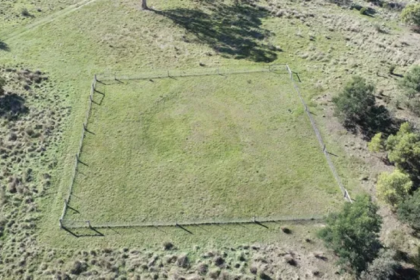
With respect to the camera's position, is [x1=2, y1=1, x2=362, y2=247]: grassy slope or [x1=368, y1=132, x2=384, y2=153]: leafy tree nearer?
[x1=368, y1=132, x2=384, y2=153]: leafy tree

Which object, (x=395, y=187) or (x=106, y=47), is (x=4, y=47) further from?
(x=395, y=187)

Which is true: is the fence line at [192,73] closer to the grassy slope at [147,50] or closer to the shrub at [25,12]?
the grassy slope at [147,50]

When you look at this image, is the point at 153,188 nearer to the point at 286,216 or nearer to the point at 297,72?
the point at 286,216

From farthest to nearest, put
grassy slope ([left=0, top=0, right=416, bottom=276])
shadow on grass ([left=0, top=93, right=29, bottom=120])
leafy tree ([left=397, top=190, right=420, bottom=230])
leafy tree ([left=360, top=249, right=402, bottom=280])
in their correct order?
grassy slope ([left=0, top=0, right=416, bottom=276]) → shadow on grass ([left=0, top=93, right=29, bottom=120]) → leafy tree ([left=397, top=190, right=420, bottom=230]) → leafy tree ([left=360, top=249, right=402, bottom=280])

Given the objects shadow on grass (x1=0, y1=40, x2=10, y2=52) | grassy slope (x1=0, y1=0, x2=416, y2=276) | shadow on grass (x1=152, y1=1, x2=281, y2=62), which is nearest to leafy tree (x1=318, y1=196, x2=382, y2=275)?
grassy slope (x1=0, y1=0, x2=416, y2=276)

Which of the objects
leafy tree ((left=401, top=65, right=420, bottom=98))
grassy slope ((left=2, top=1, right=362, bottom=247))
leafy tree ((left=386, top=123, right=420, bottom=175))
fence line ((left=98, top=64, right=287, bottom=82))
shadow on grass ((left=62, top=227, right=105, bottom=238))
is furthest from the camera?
grassy slope ((left=2, top=1, right=362, bottom=247))

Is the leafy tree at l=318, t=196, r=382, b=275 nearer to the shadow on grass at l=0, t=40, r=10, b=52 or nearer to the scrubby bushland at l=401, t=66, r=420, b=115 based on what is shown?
the scrubby bushland at l=401, t=66, r=420, b=115

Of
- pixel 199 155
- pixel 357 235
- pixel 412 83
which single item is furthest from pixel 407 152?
pixel 199 155
